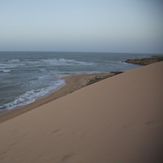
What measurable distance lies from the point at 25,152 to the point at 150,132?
5.21 feet

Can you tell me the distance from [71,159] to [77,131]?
0.75 metres

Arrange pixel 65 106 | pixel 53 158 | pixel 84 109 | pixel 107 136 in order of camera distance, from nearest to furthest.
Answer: pixel 53 158 < pixel 107 136 < pixel 84 109 < pixel 65 106

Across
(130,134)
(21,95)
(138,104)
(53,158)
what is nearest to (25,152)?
(53,158)

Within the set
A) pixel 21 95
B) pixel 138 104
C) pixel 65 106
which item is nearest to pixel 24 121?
pixel 65 106

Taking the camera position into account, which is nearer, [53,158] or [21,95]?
[53,158]

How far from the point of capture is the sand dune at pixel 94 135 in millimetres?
1798

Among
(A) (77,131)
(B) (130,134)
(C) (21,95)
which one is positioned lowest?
(C) (21,95)

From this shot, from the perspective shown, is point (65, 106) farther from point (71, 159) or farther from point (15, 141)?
point (71, 159)

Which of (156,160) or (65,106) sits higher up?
(156,160)

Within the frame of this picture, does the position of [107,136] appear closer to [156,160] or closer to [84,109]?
[156,160]

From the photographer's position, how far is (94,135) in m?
2.55

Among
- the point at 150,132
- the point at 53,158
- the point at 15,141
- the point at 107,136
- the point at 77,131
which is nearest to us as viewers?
the point at 150,132

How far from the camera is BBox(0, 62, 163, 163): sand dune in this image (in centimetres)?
180

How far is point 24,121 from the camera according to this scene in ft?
13.5
